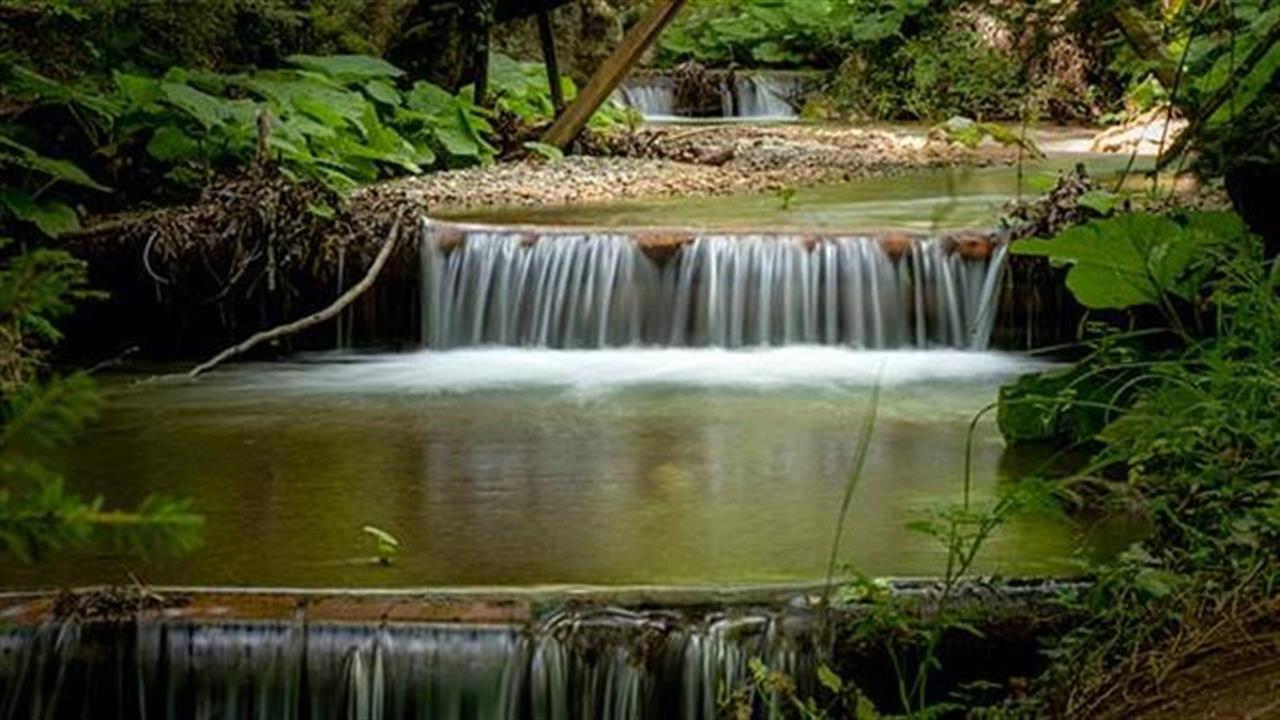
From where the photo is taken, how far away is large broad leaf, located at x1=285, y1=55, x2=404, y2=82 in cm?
1062

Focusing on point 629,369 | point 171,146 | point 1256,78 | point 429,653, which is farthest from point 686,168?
point 429,653

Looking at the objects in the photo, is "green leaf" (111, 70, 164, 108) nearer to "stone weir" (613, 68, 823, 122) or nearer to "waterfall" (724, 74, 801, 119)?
"stone weir" (613, 68, 823, 122)

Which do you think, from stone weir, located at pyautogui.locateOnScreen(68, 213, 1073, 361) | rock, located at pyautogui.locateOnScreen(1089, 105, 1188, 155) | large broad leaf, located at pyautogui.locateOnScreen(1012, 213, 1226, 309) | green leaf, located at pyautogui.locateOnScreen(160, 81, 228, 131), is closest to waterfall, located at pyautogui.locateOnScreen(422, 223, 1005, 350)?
stone weir, located at pyautogui.locateOnScreen(68, 213, 1073, 361)

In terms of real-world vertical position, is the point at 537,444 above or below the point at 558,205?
below

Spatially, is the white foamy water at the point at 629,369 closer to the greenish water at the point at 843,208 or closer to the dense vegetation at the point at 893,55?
the greenish water at the point at 843,208

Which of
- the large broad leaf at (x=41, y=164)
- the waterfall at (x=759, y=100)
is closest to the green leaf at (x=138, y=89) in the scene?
the large broad leaf at (x=41, y=164)

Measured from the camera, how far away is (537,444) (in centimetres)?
600

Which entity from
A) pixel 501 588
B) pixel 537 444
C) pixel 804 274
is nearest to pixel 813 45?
pixel 804 274

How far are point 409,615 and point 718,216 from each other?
5.50 metres

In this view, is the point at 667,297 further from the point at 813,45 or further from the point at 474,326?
the point at 813,45

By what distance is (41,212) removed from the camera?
7586mm

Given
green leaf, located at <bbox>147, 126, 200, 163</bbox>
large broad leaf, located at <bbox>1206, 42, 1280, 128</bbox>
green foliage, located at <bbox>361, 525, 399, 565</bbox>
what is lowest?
green foliage, located at <bbox>361, 525, 399, 565</bbox>

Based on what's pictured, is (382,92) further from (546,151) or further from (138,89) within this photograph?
(138,89)

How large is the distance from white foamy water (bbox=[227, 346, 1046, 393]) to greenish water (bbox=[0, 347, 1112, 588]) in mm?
19
